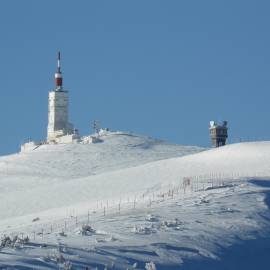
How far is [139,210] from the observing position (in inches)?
1676

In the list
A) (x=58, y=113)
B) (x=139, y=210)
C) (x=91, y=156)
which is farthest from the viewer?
(x=58, y=113)

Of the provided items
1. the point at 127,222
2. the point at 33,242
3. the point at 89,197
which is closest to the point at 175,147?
the point at 89,197

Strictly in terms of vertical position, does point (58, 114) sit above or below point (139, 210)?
above

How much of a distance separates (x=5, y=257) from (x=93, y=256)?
2.75m

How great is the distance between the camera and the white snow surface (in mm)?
29391

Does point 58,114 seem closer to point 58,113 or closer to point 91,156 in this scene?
point 58,113

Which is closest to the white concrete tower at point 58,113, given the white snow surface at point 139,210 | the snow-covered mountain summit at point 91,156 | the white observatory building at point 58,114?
the white observatory building at point 58,114

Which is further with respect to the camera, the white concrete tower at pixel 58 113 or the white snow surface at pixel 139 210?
the white concrete tower at pixel 58 113

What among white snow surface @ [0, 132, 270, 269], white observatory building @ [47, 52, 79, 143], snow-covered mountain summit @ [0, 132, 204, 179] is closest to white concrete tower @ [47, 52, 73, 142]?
white observatory building @ [47, 52, 79, 143]

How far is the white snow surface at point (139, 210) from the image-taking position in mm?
29391

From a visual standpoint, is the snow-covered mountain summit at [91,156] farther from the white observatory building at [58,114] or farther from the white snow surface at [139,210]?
the white observatory building at [58,114]

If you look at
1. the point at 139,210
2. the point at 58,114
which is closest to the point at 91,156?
the point at 58,114

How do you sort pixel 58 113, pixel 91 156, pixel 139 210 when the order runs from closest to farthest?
pixel 139 210 < pixel 91 156 < pixel 58 113

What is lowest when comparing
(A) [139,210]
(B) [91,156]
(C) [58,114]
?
(A) [139,210]
